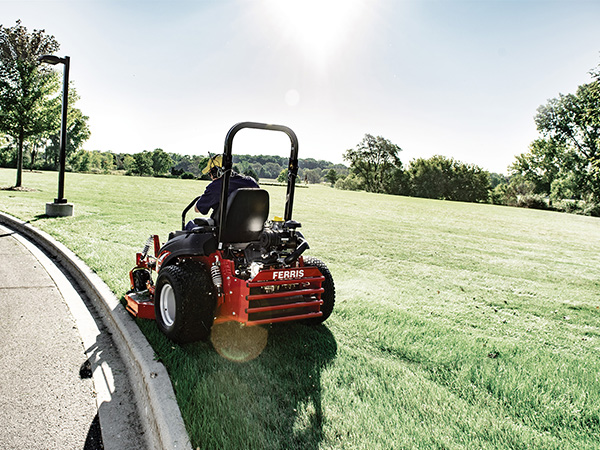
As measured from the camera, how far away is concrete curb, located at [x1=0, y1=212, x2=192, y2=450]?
2.60 meters

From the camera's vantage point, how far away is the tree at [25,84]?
16094mm

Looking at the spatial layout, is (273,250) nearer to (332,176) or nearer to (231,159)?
(231,159)

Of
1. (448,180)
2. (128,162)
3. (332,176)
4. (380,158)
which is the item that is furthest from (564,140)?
(128,162)

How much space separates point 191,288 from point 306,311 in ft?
3.58

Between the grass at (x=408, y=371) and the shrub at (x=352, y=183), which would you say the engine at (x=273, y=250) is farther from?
the shrub at (x=352, y=183)

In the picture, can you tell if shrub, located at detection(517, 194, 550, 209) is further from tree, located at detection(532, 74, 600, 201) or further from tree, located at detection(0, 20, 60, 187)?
tree, located at detection(0, 20, 60, 187)

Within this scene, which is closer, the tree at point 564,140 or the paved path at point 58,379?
the paved path at point 58,379

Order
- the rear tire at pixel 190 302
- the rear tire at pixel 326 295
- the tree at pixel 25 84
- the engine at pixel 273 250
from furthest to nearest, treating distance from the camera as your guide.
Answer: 1. the tree at pixel 25 84
2. the rear tire at pixel 326 295
3. the engine at pixel 273 250
4. the rear tire at pixel 190 302

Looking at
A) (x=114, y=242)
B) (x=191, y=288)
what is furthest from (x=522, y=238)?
(x=191, y=288)

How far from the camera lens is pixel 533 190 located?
60.0 m

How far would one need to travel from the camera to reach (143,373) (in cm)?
325

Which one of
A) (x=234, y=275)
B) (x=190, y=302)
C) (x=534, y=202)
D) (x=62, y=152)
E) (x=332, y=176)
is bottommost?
(x=190, y=302)

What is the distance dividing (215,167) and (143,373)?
1.96 meters

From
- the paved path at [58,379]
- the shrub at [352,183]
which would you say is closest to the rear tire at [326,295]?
the paved path at [58,379]
